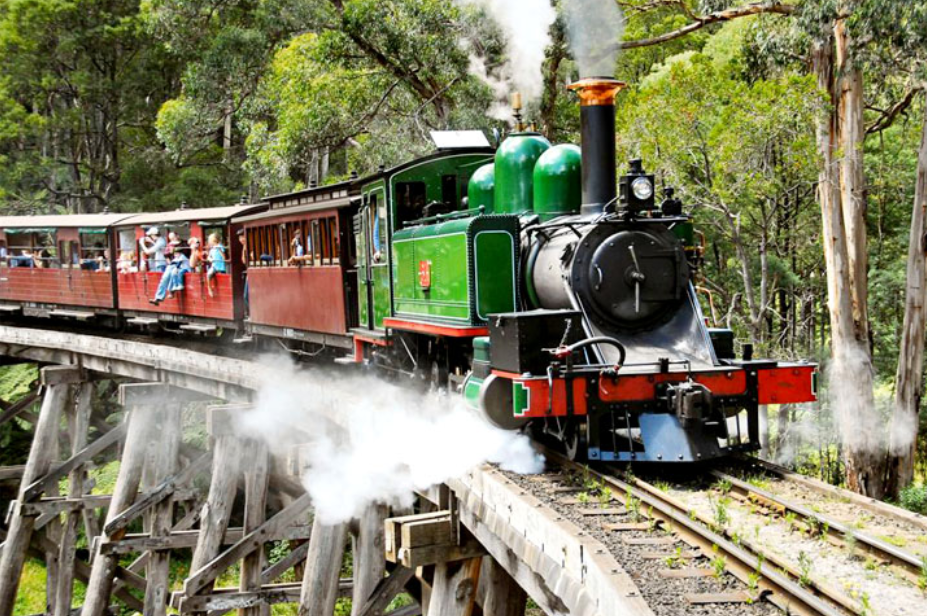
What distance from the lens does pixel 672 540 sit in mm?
5297

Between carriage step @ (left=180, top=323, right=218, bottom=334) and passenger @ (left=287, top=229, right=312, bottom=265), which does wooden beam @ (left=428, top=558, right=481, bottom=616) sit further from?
carriage step @ (left=180, top=323, right=218, bottom=334)

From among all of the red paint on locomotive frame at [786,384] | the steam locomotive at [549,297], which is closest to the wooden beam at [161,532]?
the steam locomotive at [549,297]

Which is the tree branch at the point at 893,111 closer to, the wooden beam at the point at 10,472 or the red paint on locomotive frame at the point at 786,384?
the red paint on locomotive frame at the point at 786,384

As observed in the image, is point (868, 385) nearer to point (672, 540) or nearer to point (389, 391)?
point (389, 391)

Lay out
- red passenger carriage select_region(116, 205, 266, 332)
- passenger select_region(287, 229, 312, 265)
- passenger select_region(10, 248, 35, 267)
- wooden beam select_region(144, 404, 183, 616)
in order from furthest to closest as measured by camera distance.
→ passenger select_region(10, 248, 35, 267), red passenger carriage select_region(116, 205, 266, 332), passenger select_region(287, 229, 312, 265), wooden beam select_region(144, 404, 183, 616)

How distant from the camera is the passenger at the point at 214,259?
15.3 m

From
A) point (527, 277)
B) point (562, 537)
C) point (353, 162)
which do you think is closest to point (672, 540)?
point (562, 537)

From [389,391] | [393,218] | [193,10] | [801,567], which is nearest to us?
[801,567]

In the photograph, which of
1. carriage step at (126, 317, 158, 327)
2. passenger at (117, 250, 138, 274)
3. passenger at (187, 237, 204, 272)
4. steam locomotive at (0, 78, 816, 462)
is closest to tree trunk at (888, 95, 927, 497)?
steam locomotive at (0, 78, 816, 462)

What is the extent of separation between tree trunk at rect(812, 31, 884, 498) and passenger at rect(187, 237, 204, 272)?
9540mm

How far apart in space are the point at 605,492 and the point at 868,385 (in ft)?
31.5

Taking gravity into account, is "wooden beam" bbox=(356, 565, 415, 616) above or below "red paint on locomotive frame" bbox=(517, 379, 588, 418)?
below

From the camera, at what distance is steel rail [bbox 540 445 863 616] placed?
13.9 ft

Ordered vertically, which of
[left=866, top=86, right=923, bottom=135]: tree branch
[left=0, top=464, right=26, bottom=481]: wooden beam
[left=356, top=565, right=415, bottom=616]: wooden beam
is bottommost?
[left=0, top=464, right=26, bottom=481]: wooden beam
